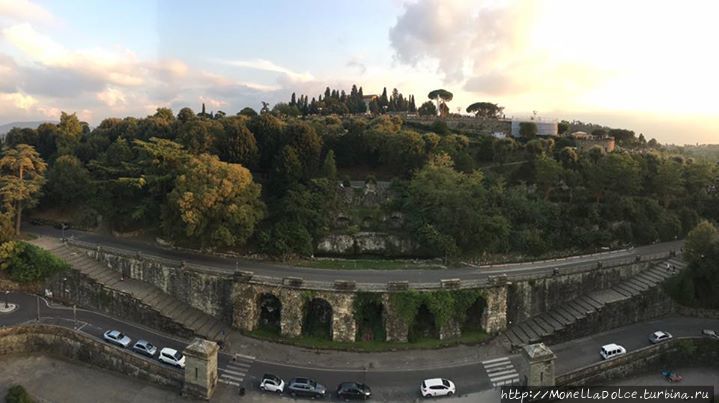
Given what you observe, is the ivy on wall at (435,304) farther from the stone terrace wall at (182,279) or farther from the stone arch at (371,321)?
the stone terrace wall at (182,279)

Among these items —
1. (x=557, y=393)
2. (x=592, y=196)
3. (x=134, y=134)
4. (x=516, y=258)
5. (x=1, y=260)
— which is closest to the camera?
(x=557, y=393)

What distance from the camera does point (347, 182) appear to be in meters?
51.0

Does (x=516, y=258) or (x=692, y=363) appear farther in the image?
(x=516, y=258)

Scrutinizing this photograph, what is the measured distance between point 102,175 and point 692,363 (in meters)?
50.8

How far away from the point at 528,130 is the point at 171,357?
58691 mm

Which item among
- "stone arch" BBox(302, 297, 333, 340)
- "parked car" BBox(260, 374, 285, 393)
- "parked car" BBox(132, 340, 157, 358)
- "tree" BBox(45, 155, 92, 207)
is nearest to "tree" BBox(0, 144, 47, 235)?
"tree" BBox(45, 155, 92, 207)

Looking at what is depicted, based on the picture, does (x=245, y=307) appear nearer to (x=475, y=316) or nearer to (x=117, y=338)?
(x=117, y=338)

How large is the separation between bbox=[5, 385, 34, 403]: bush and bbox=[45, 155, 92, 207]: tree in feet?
78.7

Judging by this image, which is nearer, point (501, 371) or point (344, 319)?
point (501, 371)

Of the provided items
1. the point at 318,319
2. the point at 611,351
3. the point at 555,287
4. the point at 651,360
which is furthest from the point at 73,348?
the point at 651,360

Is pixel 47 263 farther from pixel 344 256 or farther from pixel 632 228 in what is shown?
pixel 632 228

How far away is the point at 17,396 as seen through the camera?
24.0 meters

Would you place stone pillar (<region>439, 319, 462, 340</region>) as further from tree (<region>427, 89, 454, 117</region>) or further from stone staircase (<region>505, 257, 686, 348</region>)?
tree (<region>427, 89, 454, 117</region>)

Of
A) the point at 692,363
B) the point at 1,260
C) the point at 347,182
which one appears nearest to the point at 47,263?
the point at 1,260
